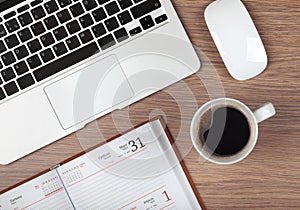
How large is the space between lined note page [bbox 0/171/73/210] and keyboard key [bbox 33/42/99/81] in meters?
0.14

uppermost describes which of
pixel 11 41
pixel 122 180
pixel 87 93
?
pixel 11 41

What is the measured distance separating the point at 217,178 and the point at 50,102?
10.4 inches

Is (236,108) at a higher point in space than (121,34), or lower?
lower

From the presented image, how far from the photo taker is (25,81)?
0.72 meters

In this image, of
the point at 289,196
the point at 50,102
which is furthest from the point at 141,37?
the point at 289,196

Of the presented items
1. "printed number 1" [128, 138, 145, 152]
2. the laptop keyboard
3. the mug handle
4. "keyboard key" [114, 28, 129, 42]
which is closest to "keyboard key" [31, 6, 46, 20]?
the laptop keyboard

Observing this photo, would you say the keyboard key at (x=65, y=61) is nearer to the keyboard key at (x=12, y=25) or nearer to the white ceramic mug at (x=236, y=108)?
the keyboard key at (x=12, y=25)

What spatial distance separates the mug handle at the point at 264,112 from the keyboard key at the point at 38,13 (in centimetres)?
32

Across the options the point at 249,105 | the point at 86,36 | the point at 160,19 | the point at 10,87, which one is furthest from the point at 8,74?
the point at 249,105

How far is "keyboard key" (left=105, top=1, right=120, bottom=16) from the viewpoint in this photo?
71 cm

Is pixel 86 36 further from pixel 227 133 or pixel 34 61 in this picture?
pixel 227 133

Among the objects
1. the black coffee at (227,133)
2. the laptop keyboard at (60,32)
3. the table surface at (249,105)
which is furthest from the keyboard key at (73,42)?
the black coffee at (227,133)

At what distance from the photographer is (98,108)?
2.39 feet

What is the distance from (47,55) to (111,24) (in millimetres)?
100
